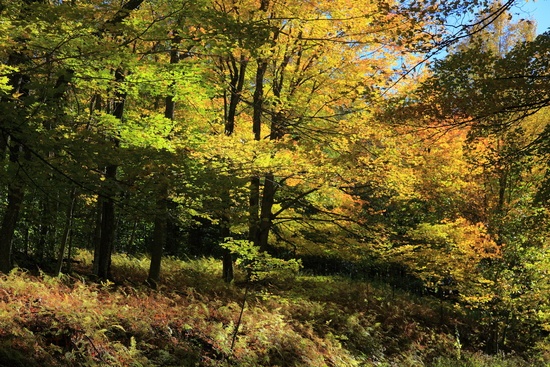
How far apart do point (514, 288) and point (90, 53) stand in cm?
1229

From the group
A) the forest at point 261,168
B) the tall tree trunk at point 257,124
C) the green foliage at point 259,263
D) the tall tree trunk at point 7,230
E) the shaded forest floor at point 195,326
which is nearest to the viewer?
the forest at point 261,168

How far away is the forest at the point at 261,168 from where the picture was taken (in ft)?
16.8

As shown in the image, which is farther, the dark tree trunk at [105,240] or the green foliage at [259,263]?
the dark tree trunk at [105,240]

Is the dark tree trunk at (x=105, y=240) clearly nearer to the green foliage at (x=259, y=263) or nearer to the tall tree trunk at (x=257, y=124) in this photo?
the tall tree trunk at (x=257, y=124)

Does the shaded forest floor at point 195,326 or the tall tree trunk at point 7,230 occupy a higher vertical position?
the tall tree trunk at point 7,230

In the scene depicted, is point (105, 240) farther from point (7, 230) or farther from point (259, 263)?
point (259, 263)

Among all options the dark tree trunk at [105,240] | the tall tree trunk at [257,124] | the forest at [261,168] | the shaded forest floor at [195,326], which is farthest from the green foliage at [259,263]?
the dark tree trunk at [105,240]

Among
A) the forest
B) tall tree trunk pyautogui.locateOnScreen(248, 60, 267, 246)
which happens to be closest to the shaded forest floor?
the forest

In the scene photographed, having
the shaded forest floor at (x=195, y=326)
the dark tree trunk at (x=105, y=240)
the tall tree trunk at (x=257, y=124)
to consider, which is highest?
the tall tree trunk at (x=257, y=124)

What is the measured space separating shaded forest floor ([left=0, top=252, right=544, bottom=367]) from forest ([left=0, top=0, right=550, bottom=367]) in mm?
48

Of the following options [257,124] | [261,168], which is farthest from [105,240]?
[257,124]

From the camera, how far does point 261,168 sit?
854cm

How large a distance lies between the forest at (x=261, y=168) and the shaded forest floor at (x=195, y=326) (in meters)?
0.05

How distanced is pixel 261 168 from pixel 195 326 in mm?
3414
